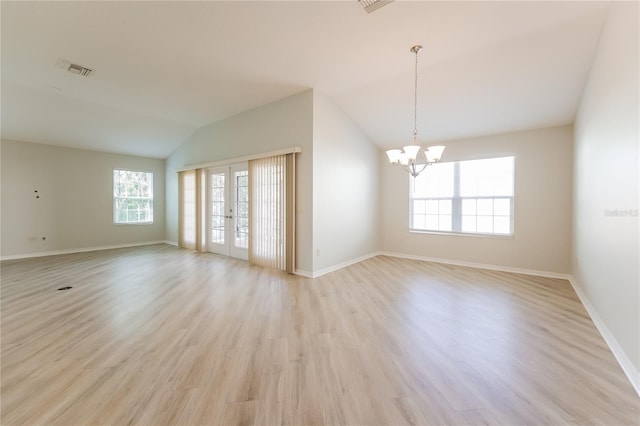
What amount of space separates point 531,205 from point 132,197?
385 inches

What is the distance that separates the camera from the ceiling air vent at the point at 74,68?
343 centimetres

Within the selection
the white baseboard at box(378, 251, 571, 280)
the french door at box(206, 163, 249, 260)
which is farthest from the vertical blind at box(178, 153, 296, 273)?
the white baseboard at box(378, 251, 571, 280)

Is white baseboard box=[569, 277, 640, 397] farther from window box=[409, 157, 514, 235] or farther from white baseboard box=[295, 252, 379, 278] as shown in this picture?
white baseboard box=[295, 252, 379, 278]

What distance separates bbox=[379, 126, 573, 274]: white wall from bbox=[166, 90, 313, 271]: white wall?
3067mm

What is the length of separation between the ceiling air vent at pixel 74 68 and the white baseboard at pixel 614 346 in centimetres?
674

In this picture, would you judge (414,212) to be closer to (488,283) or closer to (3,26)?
(488,283)

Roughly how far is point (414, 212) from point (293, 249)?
3.08m

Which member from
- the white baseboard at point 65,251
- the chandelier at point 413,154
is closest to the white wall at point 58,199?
the white baseboard at point 65,251

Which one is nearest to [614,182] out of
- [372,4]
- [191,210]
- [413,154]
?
[413,154]

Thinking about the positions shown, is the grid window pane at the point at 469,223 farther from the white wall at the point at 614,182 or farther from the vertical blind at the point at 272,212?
the vertical blind at the point at 272,212

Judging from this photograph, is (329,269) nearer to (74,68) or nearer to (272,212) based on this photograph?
(272,212)

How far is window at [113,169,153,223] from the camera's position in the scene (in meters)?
6.90

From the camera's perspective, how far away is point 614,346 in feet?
6.75

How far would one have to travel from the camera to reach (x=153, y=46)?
121 inches
